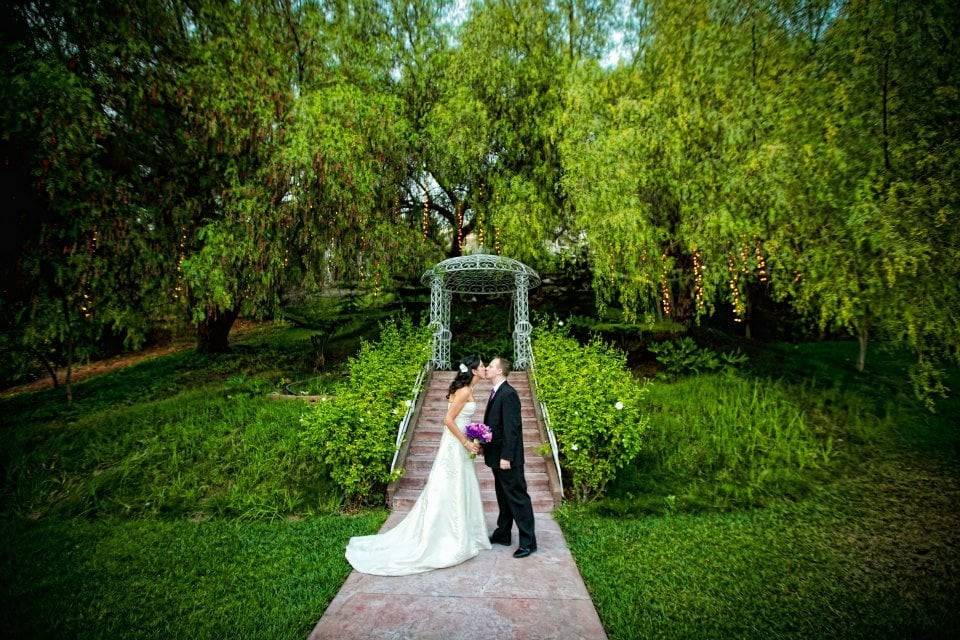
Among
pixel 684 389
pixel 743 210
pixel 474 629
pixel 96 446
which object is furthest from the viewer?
pixel 684 389

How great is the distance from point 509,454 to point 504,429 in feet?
0.82

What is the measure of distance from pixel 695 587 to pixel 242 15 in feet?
43.3

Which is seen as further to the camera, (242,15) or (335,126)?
(242,15)

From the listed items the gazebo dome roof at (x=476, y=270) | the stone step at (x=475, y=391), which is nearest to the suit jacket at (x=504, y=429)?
the stone step at (x=475, y=391)

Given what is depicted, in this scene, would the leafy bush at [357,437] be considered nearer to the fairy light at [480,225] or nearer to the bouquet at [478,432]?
the bouquet at [478,432]

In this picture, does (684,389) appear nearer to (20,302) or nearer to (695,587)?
(695,587)

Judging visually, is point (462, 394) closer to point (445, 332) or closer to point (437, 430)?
point (437, 430)

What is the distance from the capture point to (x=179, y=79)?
9.23 m

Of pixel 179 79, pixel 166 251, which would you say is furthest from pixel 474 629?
pixel 179 79

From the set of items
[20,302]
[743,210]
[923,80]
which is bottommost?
[20,302]

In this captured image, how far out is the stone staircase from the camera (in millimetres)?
6379

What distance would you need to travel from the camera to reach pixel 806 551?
5066 millimetres

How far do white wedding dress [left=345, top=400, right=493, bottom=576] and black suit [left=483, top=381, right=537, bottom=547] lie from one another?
0.27 m

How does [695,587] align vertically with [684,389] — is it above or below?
below
